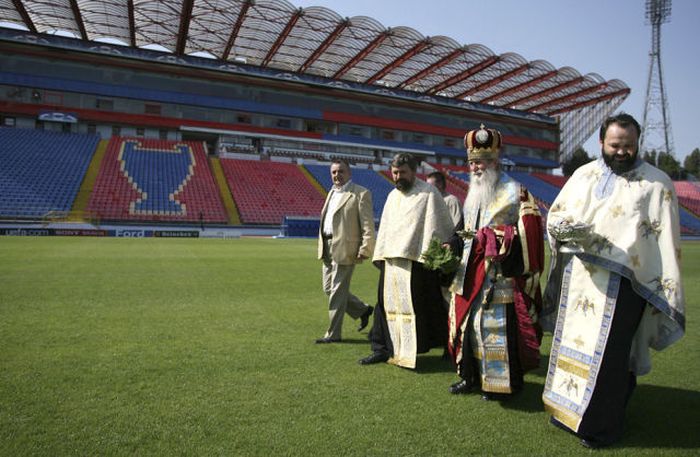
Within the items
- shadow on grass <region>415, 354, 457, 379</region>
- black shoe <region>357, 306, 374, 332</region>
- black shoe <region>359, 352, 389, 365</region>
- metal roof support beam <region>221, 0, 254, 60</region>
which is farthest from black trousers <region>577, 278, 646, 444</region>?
metal roof support beam <region>221, 0, 254, 60</region>

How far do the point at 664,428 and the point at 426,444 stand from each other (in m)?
1.61

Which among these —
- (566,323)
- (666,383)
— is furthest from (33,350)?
(666,383)

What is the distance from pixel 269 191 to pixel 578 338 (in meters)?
A: 31.3

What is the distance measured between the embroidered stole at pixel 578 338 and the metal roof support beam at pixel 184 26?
97.5 ft

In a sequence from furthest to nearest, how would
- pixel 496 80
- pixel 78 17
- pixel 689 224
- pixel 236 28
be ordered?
1. pixel 689 224
2. pixel 496 80
3. pixel 236 28
4. pixel 78 17

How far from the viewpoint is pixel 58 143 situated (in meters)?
32.9

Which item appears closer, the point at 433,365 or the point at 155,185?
the point at 433,365

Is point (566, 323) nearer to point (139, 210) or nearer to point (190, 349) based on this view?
point (190, 349)

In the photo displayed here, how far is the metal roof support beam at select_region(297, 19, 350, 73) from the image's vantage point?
31.6m

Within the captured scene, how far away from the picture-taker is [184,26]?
31422mm

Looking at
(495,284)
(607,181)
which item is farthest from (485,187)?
(607,181)

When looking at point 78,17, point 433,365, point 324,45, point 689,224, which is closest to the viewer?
point 433,365

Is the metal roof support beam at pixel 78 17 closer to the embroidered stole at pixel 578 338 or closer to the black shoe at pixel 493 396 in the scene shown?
the black shoe at pixel 493 396

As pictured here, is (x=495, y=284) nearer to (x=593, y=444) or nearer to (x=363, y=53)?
(x=593, y=444)
